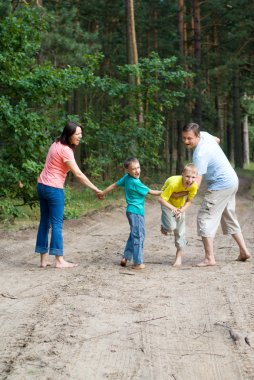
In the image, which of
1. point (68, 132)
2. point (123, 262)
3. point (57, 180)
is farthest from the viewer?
point (123, 262)

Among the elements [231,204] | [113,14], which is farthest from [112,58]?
[231,204]

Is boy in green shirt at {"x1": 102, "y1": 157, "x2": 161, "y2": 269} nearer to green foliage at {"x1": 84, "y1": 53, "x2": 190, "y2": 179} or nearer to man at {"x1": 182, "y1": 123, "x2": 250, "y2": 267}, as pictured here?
man at {"x1": 182, "y1": 123, "x2": 250, "y2": 267}

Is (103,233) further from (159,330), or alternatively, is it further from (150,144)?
(150,144)

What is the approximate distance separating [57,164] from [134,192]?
1114 millimetres

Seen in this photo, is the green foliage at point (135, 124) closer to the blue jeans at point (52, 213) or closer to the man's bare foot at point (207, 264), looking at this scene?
the blue jeans at point (52, 213)

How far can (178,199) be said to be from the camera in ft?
28.6

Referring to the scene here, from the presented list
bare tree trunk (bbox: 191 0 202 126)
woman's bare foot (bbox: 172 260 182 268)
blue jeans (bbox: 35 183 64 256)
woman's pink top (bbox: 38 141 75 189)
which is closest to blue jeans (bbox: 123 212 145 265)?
woman's bare foot (bbox: 172 260 182 268)

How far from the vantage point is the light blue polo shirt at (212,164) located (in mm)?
8344

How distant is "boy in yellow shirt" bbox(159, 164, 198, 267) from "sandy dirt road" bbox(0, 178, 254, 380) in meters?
0.52

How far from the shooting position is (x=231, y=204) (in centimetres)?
894

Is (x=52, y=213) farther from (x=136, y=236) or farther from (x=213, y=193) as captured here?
(x=213, y=193)

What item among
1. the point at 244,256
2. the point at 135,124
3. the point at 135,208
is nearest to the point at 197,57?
the point at 135,124

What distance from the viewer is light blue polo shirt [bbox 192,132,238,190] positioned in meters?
8.34

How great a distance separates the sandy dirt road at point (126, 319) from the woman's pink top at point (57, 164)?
1196mm
